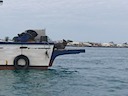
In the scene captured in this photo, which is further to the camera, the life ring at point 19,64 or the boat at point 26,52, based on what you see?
the life ring at point 19,64

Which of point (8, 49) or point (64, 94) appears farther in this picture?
point (8, 49)

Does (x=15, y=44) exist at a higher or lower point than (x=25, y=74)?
higher

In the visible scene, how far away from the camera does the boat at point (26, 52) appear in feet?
99.0

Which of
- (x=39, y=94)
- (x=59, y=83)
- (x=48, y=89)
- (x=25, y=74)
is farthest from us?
(x=25, y=74)

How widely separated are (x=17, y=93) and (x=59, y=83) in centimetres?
482

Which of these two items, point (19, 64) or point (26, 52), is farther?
point (19, 64)

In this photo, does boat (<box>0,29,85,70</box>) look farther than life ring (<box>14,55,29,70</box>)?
No

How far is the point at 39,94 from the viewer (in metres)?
20.4

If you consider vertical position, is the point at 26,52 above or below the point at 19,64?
above

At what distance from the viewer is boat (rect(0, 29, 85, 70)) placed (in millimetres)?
30178

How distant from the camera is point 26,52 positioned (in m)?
30.7

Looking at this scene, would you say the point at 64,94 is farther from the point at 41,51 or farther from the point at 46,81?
the point at 41,51

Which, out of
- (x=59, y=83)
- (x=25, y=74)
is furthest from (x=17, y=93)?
(x=25, y=74)

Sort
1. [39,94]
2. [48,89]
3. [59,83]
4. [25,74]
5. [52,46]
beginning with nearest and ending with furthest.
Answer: [39,94] → [48,89] → [59,83] → [25,74] → [52,46]
